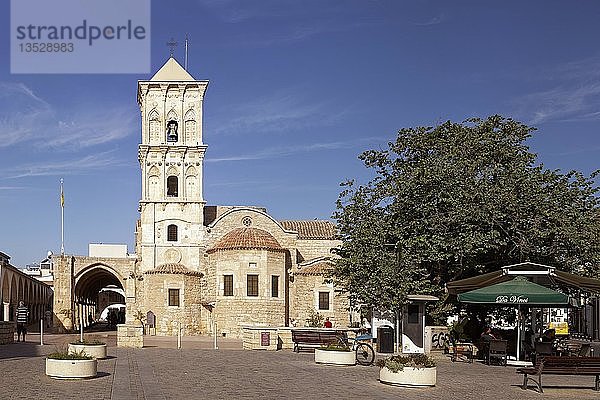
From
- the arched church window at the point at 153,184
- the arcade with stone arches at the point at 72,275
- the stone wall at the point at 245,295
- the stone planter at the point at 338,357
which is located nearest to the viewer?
the stone planter at the point at 338,357

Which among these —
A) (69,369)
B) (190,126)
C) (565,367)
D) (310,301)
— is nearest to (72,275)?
(190,126)

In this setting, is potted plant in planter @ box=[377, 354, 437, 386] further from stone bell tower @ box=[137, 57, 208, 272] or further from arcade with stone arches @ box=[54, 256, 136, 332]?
arcade with stone arches @ box=[54, 256, 136, 332]

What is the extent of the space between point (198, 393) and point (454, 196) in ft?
47.6

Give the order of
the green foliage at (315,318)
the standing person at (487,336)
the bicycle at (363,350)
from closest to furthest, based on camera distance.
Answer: the bicycle at (363,350), the standing person at (487,336), the green foliage at (315,318)

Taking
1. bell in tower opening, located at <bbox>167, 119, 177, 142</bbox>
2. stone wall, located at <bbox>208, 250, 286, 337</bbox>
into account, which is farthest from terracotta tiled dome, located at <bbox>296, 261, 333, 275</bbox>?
bell in tower opening, located at <bbox>167, 119, 177, 142</bbox>

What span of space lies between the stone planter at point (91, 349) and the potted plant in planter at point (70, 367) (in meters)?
4.39

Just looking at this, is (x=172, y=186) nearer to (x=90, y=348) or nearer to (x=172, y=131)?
(x=172, y=131)

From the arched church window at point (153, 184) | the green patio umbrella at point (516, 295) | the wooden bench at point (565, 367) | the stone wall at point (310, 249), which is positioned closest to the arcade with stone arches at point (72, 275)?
the arched church window at point (153, 184)

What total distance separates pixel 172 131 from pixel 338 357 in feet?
110

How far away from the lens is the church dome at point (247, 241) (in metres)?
47.6

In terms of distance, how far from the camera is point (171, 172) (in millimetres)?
52250

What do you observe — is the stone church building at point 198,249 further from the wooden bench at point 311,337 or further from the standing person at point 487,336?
the standing person at point 487,336

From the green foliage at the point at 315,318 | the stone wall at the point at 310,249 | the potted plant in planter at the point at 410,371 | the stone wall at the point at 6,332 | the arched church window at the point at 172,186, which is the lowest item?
the green foliage at the point at 315,318

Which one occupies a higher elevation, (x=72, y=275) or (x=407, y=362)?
(x=72, y=275)
